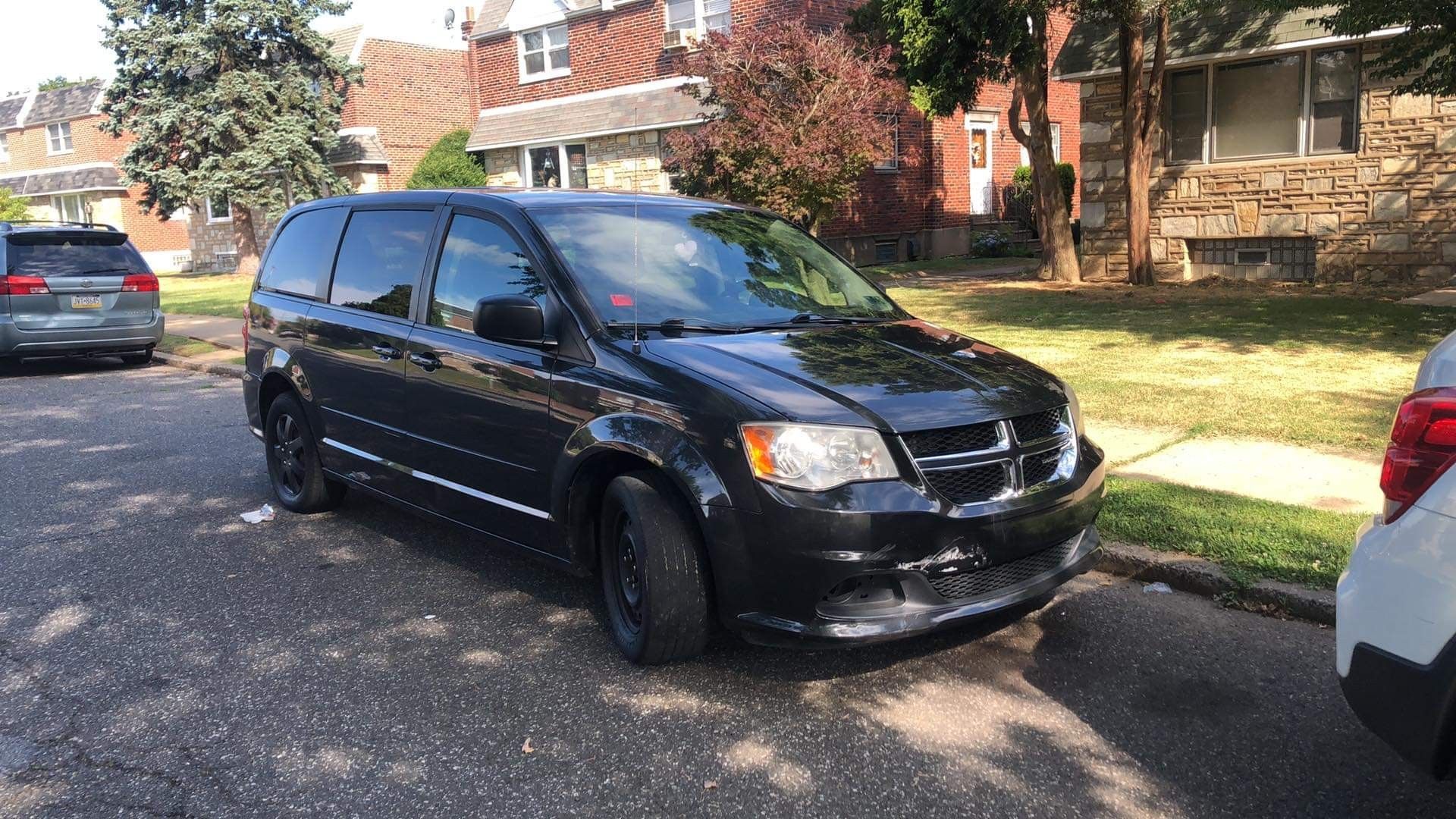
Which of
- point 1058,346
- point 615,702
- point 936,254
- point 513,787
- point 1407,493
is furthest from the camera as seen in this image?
point 936,254

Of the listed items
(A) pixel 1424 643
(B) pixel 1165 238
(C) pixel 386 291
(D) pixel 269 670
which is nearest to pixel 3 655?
(D) pixel 269 670

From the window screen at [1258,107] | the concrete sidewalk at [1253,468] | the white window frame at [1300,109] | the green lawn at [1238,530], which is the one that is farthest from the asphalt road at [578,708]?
the window screen at [1258,107]

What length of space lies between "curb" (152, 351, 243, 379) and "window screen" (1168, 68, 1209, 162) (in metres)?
13.0

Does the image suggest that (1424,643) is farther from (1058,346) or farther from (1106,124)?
(1106,124)

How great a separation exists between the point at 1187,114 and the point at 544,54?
15.2 metres

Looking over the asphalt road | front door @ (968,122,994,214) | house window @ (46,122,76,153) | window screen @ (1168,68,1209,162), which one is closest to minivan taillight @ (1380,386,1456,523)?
the asphalt road

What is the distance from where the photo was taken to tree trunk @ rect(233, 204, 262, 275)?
28109mm

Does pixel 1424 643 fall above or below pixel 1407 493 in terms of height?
below

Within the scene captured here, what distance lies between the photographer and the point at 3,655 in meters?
4.48

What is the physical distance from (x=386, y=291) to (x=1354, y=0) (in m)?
8.12

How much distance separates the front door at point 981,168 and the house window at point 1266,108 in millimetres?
9070

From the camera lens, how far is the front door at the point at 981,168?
25.2 meters

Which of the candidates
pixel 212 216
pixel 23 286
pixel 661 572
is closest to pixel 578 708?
pixel 661 572

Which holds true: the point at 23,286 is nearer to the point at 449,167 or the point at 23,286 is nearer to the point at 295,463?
the point at 295,463
